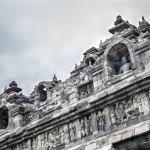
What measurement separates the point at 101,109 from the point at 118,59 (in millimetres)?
2936

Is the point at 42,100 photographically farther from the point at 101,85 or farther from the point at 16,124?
the point at 101,85

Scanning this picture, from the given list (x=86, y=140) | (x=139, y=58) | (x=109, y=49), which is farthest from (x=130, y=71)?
(x=86, y=140)

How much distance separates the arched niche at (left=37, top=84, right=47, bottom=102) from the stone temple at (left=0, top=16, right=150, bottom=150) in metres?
0.55

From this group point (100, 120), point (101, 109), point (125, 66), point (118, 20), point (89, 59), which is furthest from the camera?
point (89, 59)

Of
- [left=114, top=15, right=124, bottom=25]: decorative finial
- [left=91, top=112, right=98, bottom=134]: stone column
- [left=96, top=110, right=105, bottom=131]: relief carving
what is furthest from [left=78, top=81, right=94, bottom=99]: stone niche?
[left=114, top=15, right=124, bottom=25]: decorative finial

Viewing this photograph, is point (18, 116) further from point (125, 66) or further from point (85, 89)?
point (125, 66)

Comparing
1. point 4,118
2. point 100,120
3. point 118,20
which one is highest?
point 118,20

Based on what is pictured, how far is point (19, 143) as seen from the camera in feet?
70.6

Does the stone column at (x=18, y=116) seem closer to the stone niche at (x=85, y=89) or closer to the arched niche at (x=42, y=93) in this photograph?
the arched niche at (x=42, y=93)

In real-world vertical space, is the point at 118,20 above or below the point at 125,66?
above

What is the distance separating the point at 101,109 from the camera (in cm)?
1842

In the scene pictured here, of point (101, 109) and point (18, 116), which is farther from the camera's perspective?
point (18, 116)

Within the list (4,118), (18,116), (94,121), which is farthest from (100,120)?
(4,118)

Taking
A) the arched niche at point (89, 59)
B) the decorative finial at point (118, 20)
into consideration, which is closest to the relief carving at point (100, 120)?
the decorative finial at point (118, 20)
